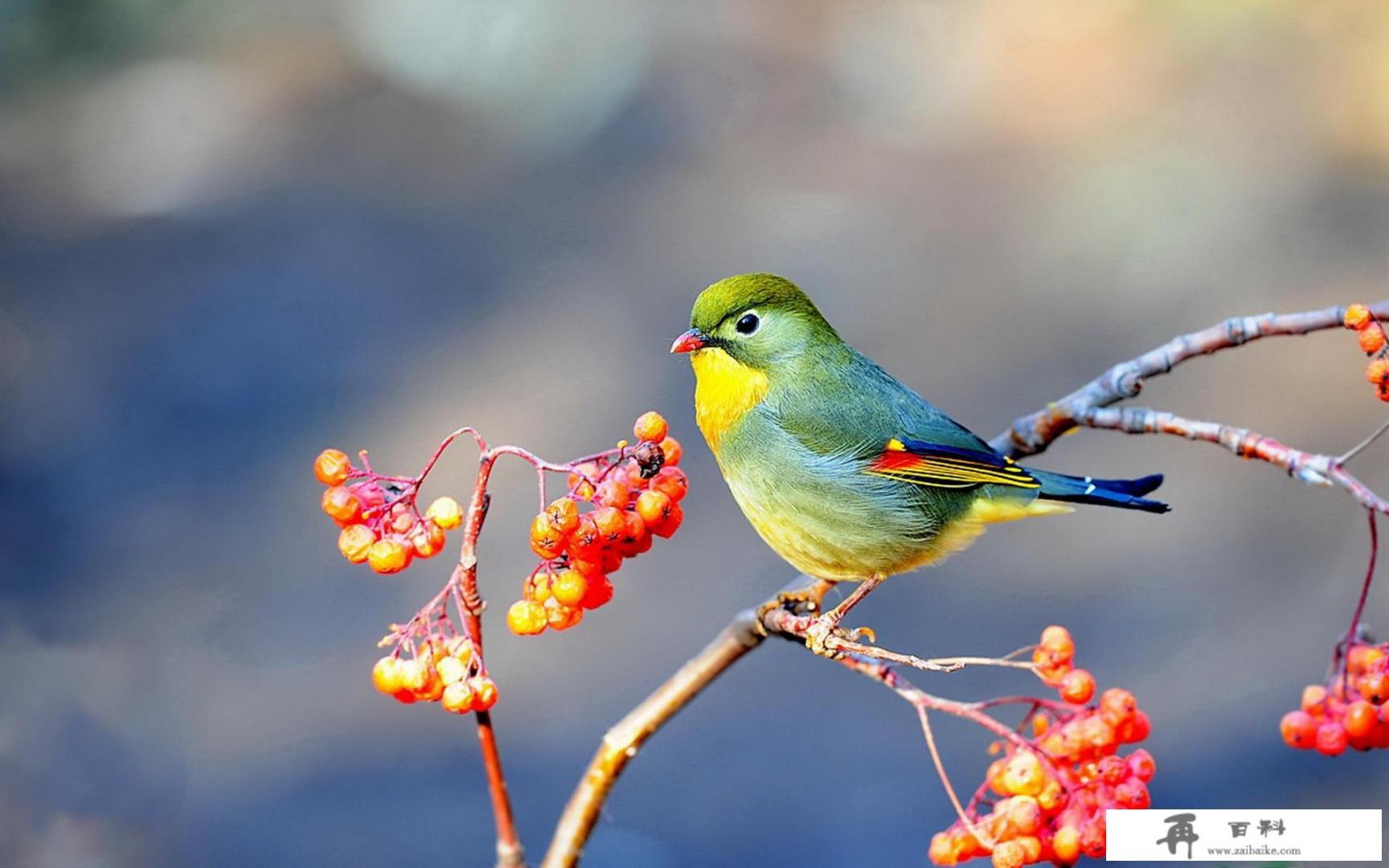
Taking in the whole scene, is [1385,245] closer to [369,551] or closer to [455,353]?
[455,353]

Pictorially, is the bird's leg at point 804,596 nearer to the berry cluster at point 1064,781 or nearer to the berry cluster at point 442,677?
the berry cluster at point 1064,781

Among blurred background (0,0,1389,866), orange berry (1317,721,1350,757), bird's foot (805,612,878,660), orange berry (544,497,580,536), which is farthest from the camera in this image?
blurred background (0,0,1389,866)

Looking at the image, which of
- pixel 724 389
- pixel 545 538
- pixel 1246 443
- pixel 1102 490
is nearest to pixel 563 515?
pixel 545 538

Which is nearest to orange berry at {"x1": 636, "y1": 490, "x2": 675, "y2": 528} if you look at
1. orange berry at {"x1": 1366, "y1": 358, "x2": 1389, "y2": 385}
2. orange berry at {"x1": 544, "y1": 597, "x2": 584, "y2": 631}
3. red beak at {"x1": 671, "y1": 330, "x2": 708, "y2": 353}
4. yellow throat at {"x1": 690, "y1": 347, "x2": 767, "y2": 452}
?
orange berry at {"x1": 544, "y1": 597, "x2": 584, "y2": 631}

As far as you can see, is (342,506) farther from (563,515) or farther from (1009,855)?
(1009,855)

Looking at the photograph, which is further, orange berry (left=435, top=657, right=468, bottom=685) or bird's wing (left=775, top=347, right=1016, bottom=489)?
bird's wing (left=775, top=347, right=1016, bottom=489)

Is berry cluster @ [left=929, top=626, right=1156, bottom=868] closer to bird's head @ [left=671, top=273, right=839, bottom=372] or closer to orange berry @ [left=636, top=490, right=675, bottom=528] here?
orange berry @ [left=636, top=490, right=675, bottom=528]

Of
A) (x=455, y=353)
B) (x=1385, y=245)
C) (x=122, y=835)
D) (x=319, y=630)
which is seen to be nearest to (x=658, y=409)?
(x=455, y=353)
